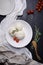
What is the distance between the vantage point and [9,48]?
98cm

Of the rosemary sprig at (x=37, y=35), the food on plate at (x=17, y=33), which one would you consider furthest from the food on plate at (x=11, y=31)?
the rosemary sprig at (x=37, y=35)

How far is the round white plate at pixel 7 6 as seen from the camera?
1.03 metres

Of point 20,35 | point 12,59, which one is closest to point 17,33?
point 20,35

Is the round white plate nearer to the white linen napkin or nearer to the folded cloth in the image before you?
the white linen napkin

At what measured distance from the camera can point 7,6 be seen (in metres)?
1.04

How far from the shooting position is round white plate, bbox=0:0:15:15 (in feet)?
3.38

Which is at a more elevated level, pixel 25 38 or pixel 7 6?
pixel 7 6

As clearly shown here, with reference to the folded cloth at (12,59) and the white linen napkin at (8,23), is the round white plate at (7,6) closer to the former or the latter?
the white linen napkin at (8,23)

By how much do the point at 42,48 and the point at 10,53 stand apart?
6.4 inches

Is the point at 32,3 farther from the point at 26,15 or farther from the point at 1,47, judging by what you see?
the point at 1,47

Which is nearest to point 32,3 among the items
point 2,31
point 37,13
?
point 37,13

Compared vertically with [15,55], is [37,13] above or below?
above

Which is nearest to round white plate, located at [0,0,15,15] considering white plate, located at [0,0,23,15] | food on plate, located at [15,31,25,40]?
white plate, located at [0,0,23,15]

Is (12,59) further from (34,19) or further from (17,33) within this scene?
(34,19)
